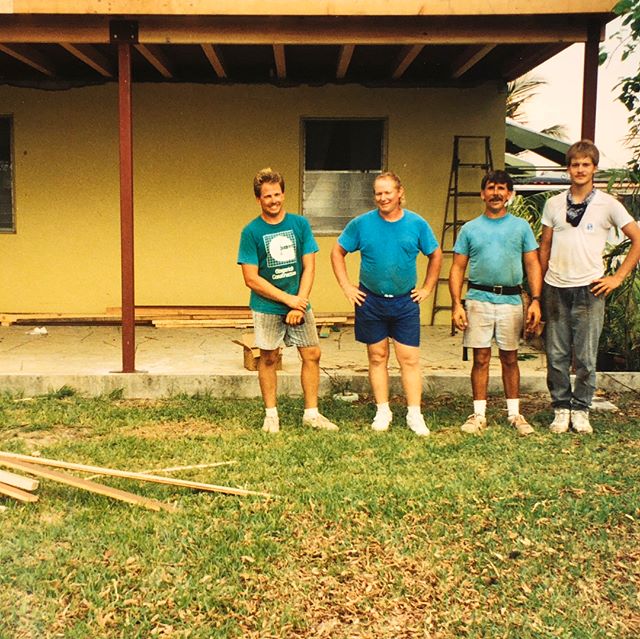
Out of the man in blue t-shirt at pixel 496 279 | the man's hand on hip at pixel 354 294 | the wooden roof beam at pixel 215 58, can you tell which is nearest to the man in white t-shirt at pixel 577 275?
the man in blue t-shirt at pixel 496 279

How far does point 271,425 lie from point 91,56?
4.26m

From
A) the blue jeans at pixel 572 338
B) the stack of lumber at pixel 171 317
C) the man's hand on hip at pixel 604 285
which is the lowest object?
the stack of lumber at pixel 171 317

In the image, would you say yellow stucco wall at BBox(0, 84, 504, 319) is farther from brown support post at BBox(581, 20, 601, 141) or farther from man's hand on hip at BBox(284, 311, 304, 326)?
man's hand on hip at BBox(284, 311, 304, 326)

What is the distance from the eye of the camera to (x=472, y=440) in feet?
Result: 16.8

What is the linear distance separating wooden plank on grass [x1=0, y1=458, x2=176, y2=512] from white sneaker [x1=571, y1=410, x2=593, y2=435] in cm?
282

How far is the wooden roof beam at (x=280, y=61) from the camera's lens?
7490 millimetres

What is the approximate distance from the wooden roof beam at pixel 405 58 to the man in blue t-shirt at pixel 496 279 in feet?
7.56

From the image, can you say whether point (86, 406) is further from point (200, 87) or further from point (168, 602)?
point (200, 87)

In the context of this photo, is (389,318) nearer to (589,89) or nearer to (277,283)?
(277,283)

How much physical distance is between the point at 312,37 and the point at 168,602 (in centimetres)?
457

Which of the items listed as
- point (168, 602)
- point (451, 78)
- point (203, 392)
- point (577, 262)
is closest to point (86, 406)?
point (203, 392)

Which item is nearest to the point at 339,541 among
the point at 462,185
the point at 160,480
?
the point at 160,480

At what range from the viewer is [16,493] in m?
3.96

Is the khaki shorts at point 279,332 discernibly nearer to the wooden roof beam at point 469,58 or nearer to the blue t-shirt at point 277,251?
the blue t-shirt at point 277,251
